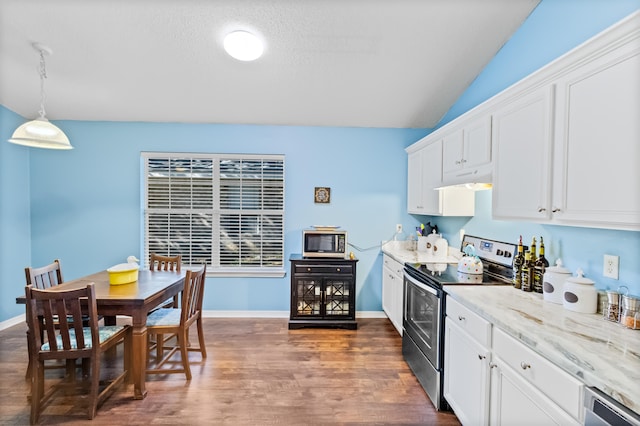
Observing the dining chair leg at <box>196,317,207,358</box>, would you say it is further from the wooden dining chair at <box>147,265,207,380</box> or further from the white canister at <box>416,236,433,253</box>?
the white canister at <box>416,236,433,253</box>

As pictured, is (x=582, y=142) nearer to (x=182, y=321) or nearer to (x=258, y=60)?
(x=258, y=60)

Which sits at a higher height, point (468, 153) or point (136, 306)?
point (468, 153)

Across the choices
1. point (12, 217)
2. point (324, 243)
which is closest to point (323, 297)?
point (324, 243)

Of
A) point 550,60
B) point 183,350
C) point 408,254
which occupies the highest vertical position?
point 550,60

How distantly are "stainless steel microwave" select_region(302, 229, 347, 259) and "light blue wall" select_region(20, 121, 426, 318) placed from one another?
1.09ft

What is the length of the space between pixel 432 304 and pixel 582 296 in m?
0.88

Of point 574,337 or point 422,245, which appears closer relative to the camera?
point 574,337

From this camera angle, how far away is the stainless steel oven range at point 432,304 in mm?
2080

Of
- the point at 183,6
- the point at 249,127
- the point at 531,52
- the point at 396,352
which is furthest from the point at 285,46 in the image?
the point at 396,352

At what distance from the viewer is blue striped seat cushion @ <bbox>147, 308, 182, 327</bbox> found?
2.39 m

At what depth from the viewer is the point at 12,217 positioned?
11.5 ft

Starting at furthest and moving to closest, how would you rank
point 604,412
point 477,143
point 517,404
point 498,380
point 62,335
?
point 477,143, point 62,335, point 498,380, point 517,404, point 604,412

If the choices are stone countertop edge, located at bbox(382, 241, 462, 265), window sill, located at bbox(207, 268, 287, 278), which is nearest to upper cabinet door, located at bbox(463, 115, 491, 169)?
stone countertop edge, located at bbox(382, 241, 462, 265)

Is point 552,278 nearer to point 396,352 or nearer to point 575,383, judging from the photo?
point 575,383
